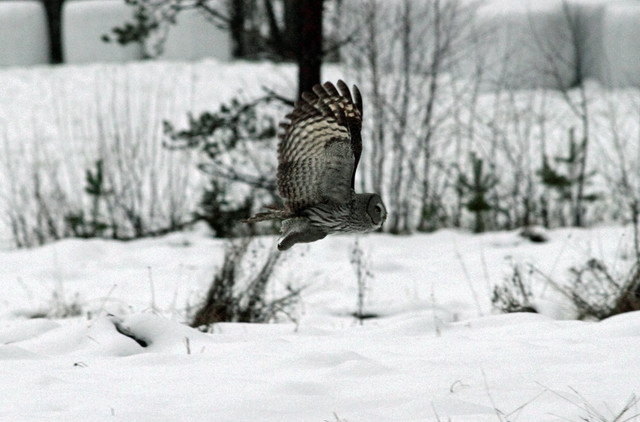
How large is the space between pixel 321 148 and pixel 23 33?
14.5 m

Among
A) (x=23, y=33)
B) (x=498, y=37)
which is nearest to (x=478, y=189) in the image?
(x=498, y=37)

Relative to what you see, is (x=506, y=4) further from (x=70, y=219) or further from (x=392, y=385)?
(x=392, y=385)

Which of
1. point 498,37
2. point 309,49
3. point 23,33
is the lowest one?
point 309,49

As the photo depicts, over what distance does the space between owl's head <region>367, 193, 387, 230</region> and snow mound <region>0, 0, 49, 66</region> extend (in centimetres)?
1414

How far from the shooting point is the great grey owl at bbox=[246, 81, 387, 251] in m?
3.31

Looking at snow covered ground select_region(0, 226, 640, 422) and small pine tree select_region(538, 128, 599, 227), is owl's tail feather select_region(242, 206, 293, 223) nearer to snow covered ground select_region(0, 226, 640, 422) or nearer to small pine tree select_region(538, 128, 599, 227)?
snow covered ground select_region(0, 226, 640, 422)

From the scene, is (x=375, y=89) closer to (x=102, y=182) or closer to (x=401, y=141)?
(x=401, y=141)

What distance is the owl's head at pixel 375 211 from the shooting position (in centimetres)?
350

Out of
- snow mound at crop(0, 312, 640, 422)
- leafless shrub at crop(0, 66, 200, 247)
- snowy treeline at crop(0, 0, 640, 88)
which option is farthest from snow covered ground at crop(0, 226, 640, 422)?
snowy treeline at crop(0, 0, 640, 88)

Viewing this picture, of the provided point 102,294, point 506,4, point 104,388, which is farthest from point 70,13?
point 104,388

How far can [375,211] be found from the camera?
3.51 m

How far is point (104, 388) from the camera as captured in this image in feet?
10.9

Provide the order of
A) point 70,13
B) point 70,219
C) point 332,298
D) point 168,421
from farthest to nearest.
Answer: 1. point 70,13
2. point 70,219
3. point 332,298
4. point 168,421

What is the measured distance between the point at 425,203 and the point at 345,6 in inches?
79.8
